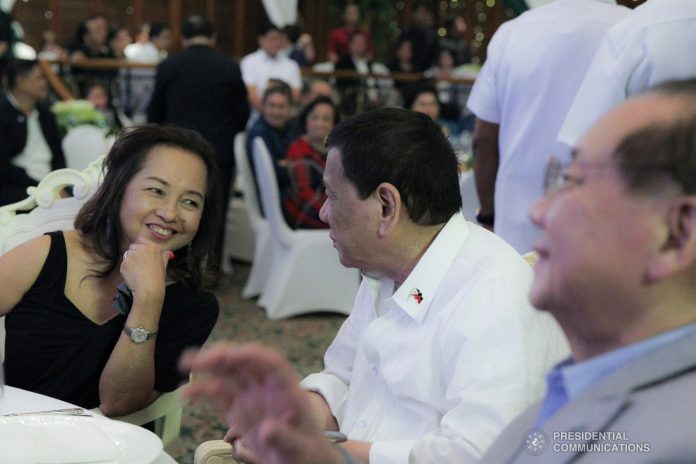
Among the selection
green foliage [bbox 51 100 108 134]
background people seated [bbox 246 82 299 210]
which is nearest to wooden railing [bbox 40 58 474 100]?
green foliage [bbox 51 100 108 134]

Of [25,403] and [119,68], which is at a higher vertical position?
[25,403]

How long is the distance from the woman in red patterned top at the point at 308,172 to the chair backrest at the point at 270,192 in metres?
0.08

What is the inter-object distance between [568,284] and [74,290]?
158cm

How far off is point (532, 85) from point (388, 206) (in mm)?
1642

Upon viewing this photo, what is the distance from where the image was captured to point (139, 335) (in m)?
2.14

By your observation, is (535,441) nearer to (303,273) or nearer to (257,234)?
(303,273)

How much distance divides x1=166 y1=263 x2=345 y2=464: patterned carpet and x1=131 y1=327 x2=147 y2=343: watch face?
1.67m

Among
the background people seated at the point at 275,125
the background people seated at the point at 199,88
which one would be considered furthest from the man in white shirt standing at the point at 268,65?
the background people seated at the point at 275,125

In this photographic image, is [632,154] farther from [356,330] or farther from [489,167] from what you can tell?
[489,167]

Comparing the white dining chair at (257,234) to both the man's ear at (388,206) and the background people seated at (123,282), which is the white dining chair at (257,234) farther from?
the man's ear at (388,206)

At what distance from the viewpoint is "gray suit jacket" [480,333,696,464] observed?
874 millimetres

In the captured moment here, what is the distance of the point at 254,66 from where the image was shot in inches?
341

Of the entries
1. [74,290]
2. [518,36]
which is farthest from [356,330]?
[518,36]

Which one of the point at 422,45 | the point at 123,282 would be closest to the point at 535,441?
the point at 123,282
